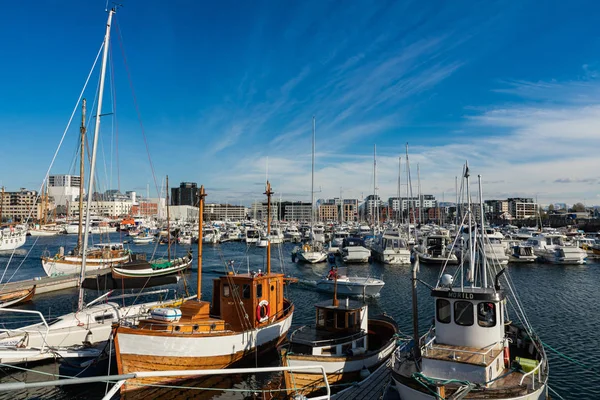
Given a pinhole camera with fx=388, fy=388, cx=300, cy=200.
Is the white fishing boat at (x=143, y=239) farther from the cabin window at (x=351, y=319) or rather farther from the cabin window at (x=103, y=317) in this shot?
the cabin window at (x=351, y=319)

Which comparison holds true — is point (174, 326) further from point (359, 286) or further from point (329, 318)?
point (359, 286)

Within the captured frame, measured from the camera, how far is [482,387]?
12.4 m

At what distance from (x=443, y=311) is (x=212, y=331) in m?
10.9

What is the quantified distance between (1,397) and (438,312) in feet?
65.7

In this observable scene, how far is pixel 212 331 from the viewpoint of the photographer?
19.1 metres

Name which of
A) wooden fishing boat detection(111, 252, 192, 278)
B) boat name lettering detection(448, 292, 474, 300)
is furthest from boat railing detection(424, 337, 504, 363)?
wooden fishing boat detection(111, 252, 192, 278)

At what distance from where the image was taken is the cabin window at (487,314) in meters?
14.4

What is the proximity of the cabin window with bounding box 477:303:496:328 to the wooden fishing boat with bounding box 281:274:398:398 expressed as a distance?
5468 mm

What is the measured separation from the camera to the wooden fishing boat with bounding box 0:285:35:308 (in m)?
33.3

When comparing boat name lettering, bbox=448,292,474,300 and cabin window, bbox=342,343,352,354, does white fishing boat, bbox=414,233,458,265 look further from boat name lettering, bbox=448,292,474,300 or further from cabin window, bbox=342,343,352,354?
boat name lettering, bbox=448,292,474,300

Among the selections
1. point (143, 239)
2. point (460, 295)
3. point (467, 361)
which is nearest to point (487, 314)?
point (460, 295)

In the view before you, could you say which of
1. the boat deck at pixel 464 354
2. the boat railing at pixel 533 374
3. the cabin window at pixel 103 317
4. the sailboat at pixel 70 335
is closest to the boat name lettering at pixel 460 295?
the boat deck at pixel 464 354

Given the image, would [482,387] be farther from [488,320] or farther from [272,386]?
[272,386]

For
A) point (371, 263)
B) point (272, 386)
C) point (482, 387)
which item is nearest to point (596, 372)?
point (482, 387)
